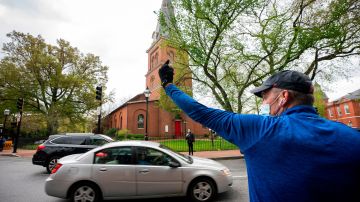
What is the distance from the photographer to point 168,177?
18.3ft

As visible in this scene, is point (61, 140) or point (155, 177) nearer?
point (155, 177)

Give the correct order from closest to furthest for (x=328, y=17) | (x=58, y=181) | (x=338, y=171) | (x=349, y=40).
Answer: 1. (x=338, y=171)
2. (x=58, y=181)
3. (x=328, y=17)
4. (x=349, y=40)

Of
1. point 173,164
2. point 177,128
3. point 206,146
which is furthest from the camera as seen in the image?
point 177,128

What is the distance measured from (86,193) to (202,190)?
289 centimetres

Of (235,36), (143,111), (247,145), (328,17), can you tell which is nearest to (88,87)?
(143,111)

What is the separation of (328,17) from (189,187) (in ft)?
56.1

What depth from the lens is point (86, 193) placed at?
17.8 feet

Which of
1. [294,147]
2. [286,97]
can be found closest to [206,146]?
[286,97]

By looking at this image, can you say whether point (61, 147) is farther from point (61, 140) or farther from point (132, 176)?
point (132, 176)

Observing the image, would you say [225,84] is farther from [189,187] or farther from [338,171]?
[338,171]

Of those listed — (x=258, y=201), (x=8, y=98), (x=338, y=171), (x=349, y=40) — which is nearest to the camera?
(x=338, y=171)

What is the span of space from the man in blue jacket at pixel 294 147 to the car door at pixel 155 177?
430 centimetres

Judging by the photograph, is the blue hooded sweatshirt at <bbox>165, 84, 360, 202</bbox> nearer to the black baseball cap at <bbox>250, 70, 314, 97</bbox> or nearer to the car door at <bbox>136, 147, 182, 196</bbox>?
the black baseball cap at <bbox>250, 70, 314, 97</bbox>

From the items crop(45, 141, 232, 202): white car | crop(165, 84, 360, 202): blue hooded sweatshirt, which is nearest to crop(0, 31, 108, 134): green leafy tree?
crop(45, 141, 232, 202): white car
